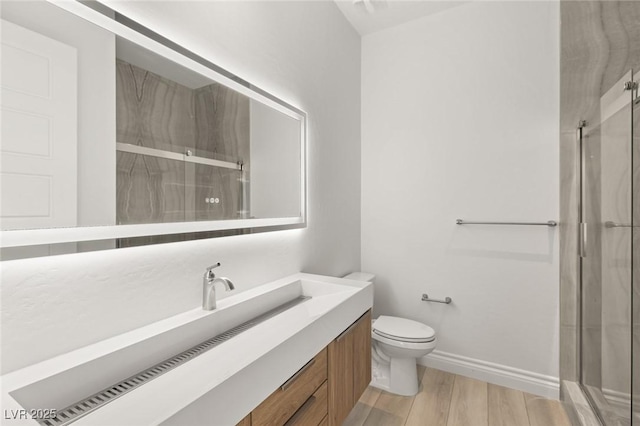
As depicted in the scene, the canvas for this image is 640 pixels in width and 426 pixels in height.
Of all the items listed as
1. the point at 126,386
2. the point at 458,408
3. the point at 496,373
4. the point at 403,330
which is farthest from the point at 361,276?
the point at 126,386

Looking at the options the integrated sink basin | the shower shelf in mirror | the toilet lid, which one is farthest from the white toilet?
the shower shelf in mirror

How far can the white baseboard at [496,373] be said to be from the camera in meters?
2.00

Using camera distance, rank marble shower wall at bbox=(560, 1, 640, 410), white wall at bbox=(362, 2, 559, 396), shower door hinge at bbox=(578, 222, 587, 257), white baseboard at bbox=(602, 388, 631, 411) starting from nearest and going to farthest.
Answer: white baseboard at bbox=(602, 388, 631, 411) → marble shower wall at bbox=(560, 1, 640, 410) → shower door hinge at bbox=(578, 222, 587, 257) → white wall at bbox=(362, 2, 559, 396)

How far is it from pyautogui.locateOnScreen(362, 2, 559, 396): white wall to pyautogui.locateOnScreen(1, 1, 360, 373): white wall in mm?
271

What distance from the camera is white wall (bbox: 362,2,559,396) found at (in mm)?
2020

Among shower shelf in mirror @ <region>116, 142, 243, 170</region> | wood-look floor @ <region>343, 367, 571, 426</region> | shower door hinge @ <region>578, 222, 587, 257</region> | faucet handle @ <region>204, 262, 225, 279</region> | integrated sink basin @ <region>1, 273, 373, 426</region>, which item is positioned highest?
shower shelf in mirror @ <region>116, 142, 243, 170</region>

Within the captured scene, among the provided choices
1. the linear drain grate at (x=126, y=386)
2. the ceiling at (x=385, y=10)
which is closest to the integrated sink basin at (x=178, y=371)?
the linear drain grate at (x=126, y=386)

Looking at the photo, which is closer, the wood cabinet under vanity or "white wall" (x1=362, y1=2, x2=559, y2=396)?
the wood cabinet under vanity

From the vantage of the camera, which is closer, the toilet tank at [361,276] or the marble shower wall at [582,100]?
the marble shower wall at [582,100]

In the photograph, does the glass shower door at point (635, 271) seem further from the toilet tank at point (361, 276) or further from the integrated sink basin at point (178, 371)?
the toilet tank at point (361, 276)

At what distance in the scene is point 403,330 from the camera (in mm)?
2023

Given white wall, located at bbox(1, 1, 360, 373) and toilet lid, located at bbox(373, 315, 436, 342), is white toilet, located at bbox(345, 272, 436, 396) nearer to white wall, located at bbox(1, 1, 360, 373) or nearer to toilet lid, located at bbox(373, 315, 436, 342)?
toilet lid, located at bbox(373, 315, 436, 342)

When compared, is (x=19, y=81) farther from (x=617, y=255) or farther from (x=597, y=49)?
(x=597, y=49)

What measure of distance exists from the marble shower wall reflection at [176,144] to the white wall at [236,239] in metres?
0.14
